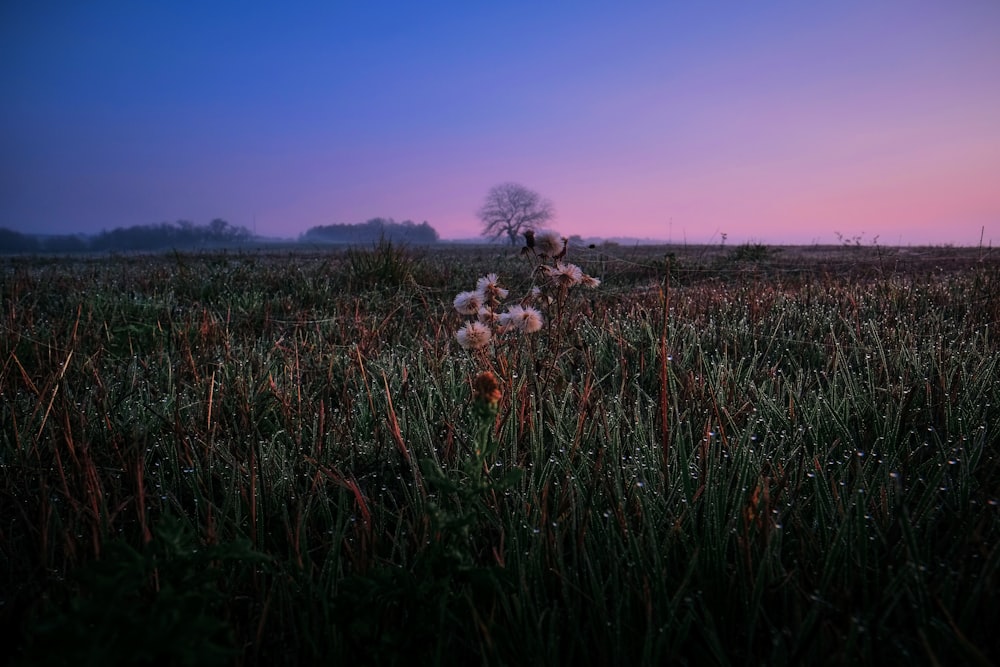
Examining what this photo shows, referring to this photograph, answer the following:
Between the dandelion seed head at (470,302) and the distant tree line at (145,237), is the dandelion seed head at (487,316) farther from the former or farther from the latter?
the distant tree line at (145,237)

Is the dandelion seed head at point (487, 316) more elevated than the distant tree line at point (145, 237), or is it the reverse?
the distant tree line at point (145, 237)

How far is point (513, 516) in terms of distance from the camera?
128cm

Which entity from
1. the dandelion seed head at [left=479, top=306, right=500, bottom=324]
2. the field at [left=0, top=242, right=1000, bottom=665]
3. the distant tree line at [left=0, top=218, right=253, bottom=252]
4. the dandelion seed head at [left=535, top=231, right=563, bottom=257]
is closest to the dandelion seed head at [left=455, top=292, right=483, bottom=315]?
the dandelion seed head at [left=479, top=306, right=500, bottom=324]

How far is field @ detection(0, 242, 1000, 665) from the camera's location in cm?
92

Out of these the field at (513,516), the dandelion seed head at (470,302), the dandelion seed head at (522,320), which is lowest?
the field at (513,516)

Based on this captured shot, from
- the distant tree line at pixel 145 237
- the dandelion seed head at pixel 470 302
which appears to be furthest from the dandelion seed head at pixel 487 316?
the distant tree line at pixel 145 237

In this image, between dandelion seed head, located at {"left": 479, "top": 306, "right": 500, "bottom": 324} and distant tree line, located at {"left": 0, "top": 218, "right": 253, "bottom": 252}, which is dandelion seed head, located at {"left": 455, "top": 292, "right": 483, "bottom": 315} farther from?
distant tree line, located at {"left": 0, "top": 218, "right": 253, "bottom": 252}

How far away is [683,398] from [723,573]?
3.90 ft

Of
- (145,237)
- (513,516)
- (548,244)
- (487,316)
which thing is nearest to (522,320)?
(487,316)

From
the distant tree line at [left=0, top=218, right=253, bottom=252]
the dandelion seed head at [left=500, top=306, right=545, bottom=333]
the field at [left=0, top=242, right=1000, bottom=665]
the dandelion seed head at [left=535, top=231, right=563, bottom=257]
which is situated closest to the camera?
the field at [left=0, top=242, right=1000, bottom=665]

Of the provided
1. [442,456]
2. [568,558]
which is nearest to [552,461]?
[568,558]

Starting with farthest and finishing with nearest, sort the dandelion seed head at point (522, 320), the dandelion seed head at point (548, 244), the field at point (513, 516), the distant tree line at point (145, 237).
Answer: the distant tree line at point (145, 237) → the dandelion seed head at point (548, 244) → the dandelion seed head at point (522, 320) → the field at point (513, 516)

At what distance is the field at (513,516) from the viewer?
3.01 feet

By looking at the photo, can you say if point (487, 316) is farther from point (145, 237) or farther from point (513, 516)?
point (145, 237)
